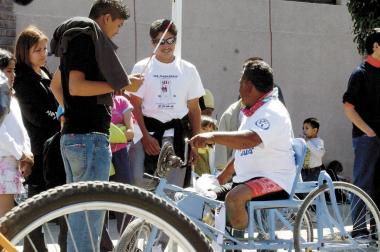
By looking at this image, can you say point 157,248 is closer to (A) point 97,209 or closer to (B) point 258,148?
(A) point 97,209

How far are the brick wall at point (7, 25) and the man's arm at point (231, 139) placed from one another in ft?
15.1

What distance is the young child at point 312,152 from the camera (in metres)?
9.80

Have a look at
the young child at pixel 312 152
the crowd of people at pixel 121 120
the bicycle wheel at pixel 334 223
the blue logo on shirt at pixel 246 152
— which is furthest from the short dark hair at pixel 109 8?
the young child at pixel 312 152

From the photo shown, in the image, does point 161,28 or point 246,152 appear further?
point 161,28

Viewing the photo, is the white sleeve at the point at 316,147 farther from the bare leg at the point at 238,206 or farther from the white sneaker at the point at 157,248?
Result: the white sneaker at the point at 157,248

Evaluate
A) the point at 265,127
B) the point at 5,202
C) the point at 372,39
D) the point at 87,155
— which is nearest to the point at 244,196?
the point at 265,127

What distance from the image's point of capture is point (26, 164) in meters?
4.70

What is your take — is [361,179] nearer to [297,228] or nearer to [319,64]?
[297,228]

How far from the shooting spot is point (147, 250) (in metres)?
3.23

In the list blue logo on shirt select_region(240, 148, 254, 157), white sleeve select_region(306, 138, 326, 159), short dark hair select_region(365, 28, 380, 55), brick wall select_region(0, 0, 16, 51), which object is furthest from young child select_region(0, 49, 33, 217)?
white sleeve select_region(306, 138, 326, 159)

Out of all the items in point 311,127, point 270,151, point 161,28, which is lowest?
point 311,127

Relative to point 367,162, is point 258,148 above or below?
above

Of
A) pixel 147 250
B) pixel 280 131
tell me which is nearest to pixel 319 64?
pixel 280 131

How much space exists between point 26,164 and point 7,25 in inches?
160
